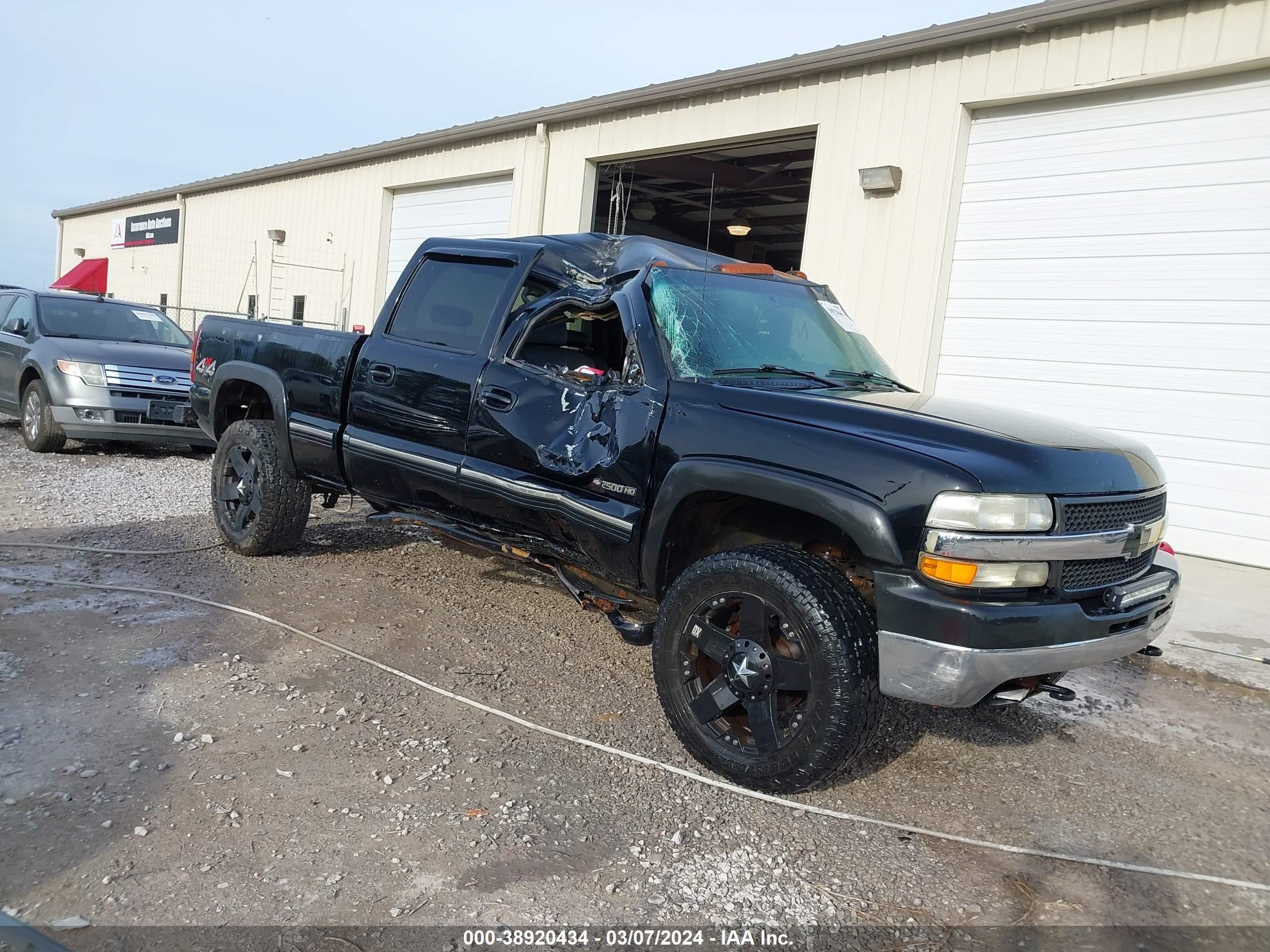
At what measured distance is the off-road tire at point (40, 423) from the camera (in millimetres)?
9477

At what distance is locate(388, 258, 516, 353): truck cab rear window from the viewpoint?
15.9 feet

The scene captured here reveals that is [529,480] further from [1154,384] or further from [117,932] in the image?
[1154,384]

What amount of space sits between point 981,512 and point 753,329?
162 cm

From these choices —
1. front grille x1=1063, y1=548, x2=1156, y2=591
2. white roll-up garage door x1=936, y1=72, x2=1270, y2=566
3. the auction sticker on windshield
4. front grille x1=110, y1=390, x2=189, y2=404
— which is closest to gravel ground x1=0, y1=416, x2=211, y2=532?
front grille x1=110, y1=390, x2=189, y2=404

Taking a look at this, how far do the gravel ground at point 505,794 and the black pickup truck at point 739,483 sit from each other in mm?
422

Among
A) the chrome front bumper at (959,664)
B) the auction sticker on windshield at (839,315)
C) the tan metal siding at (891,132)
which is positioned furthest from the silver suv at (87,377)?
A: the chrome front bumper at (959,664)

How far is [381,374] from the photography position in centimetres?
511

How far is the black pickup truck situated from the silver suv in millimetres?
4753

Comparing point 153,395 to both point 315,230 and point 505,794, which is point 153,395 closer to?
point 505,794

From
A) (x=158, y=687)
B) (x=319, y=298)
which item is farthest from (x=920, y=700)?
(x=319, y=298)

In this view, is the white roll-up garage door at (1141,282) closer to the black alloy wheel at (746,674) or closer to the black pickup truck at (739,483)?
the black pickup truck at (739,483)

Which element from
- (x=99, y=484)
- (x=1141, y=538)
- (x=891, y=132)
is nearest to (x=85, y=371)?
(x=99, y=484)

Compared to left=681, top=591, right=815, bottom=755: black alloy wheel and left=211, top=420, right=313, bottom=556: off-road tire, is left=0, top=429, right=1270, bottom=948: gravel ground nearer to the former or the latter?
left=681, top=591, right=815, bottom=755: black alloy wheel

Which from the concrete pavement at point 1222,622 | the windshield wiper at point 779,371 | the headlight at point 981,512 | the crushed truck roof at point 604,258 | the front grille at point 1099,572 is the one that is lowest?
the concrete pavement at point 1222,622
